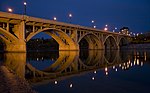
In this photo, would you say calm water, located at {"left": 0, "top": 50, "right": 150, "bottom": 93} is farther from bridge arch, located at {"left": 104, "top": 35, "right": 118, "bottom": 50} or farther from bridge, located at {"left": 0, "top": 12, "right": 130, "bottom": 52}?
bridge arch, located at {"left": 104, "top": 35, "right": 118, "bottom": 50}

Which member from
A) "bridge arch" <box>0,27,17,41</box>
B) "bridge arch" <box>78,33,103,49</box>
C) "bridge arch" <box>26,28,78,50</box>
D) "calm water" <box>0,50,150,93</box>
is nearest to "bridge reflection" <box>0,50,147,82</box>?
"calm water" <box>0,50,150,93</box>

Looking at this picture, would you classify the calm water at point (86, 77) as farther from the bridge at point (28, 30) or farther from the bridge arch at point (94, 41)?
the bridge arch at point (94, 41)

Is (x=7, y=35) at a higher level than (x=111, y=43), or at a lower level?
higher

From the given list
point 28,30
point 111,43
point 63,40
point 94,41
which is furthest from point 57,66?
point 111,43

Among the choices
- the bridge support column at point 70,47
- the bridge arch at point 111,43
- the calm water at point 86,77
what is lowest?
the calm water at point 86,77

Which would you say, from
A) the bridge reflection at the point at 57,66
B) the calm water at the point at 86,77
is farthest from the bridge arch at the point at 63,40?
the calm water at the point at 86,77

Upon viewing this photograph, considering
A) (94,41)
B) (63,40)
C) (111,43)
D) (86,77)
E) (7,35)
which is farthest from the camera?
(111,43)

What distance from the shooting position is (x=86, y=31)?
90.2 metres

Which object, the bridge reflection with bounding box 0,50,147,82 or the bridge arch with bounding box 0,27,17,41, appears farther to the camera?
the bridge arch with bounding box 0,27,17,41

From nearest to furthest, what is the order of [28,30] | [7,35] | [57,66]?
[57,66] < [7,35] < [28,30]

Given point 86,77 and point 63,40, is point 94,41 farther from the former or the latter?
point 86,77

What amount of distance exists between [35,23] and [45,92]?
48545 mm

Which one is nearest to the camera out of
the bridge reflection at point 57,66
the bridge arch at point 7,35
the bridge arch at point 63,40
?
the bridge reflection at point 57,66

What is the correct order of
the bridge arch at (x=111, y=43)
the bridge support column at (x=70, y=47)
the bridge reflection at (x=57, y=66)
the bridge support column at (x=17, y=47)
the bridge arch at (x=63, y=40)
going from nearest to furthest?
the bridge reflection at (x=57, y=66), the bridge support column at (x=17, y=47), the bridge arch at (x=63, y=40), the bridge support column at (x=70, y=47), the bridge arch at (x=111, y=43)
